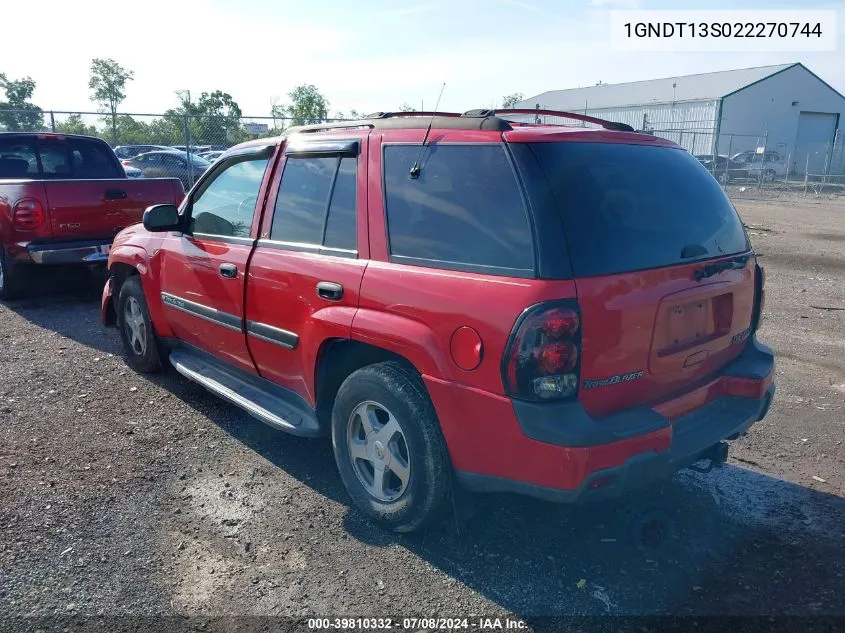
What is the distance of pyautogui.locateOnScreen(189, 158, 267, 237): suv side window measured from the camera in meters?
4.24

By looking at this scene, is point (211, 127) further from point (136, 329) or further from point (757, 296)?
point (757, 296)

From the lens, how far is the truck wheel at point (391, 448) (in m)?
3.04

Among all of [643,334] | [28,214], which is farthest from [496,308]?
[28,214]

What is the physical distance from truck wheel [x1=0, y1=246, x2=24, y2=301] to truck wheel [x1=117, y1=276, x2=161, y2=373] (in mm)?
A: 3064

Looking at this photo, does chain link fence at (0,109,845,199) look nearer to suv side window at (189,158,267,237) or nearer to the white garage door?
the white garage door

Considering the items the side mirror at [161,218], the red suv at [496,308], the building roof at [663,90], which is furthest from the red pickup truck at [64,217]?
the building roof at [663,90]

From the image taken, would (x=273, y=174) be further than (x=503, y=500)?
Yes

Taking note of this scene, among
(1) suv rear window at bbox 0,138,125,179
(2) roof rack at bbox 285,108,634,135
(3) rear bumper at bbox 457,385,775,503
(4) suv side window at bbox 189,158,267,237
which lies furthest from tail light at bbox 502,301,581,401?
(1) suv rear window at bbox 0,138,125,179

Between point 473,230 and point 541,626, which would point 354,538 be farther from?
point 473,230

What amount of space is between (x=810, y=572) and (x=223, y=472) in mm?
3014

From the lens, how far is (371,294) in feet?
10.5

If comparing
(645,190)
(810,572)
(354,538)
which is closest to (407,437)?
(354,538)

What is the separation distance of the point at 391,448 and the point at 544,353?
100cm

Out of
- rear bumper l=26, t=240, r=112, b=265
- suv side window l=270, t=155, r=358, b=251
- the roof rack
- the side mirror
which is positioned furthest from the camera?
rear bumper l=26, t=240, r=112, b=265
